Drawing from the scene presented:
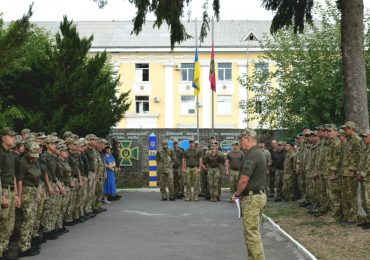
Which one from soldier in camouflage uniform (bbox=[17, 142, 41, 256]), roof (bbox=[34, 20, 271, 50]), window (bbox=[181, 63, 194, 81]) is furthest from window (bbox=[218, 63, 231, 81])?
soldier in camouflage uniform (bbox=[17, 142, 41, 256])

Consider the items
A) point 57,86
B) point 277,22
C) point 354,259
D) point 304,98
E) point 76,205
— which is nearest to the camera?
point 354,259

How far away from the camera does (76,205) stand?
624 inches

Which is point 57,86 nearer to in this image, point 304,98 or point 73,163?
point 73,163

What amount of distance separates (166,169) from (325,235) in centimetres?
1113

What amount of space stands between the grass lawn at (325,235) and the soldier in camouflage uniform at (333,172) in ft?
1.16

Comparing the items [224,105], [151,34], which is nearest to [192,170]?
[224,105]

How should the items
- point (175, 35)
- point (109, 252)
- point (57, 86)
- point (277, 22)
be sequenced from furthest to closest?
1. point (57, 86)
2. point (277, 22)
3. point (175, 35)
4. point (109, 252)

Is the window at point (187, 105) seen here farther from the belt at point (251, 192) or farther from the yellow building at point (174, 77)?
the belt at point (251, 192)

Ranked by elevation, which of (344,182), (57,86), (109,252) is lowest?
(109,252)

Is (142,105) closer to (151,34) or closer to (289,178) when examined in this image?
(151,34)

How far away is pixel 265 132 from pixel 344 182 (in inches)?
690

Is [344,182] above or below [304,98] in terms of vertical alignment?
below

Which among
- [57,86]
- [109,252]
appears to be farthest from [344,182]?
[57,86]

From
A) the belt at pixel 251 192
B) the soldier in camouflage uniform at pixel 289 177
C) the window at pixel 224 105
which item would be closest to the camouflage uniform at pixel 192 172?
the soldier in camouflage uniform at pixel 289 177
